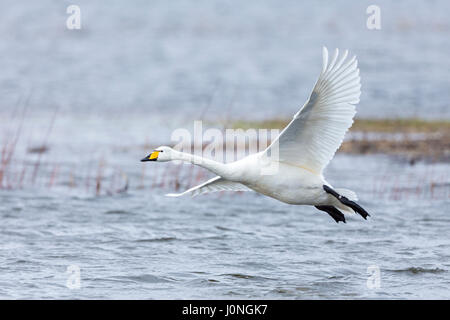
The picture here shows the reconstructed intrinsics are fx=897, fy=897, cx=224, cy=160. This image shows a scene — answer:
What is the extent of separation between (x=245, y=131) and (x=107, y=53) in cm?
1504

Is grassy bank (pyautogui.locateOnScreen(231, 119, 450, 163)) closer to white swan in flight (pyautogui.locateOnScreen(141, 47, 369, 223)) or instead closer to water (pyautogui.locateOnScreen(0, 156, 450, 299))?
water (pyautogui.locateOnScreen(0, 156, 450, 299))

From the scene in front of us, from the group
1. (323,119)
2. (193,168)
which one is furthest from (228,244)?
(193,168)

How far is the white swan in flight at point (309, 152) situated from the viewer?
29.9ft

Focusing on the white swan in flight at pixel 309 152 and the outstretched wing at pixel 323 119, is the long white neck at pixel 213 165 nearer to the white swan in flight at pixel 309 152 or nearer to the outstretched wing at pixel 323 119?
the white swan in flight at pixel 309 152

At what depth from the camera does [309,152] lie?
386 inches

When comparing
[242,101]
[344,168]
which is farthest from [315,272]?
[242,101]

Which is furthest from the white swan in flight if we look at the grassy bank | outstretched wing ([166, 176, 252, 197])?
the grassy bank

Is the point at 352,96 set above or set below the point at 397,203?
above

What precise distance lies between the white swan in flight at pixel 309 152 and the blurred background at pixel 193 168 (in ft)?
3.77

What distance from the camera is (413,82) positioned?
28438 millimetres

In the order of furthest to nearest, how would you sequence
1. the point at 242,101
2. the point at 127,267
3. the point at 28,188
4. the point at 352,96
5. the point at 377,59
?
Answer: the point at 377,59 < the point at 242,101 < the point at 28,188 < the point at 127,267 < the point at 352,96

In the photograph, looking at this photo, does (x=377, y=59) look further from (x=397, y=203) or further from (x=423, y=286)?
(x=423, y=286)

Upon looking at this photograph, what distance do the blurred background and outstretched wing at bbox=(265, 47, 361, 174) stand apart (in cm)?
155

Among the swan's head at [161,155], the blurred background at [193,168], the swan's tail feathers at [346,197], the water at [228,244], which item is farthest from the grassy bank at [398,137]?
the swan's head at [161,155]
